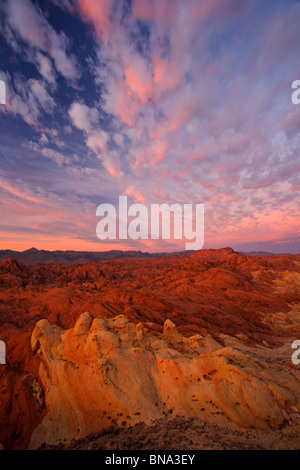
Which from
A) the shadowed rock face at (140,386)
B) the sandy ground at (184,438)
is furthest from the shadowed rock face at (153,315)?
the sandy ground at (184,438)

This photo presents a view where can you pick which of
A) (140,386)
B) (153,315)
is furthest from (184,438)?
(153,315)

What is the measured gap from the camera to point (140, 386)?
7703mm

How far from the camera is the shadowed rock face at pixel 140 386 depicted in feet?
22.3

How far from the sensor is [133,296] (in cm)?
2498

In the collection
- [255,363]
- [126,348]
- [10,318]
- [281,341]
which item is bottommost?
[281,341]

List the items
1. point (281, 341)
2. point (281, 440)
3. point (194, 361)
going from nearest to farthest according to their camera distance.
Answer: point (281, 440), point (194, 361), point (281, 341)

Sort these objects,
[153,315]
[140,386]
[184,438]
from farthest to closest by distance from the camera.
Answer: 1. [153,315]
2. [140,386]
3. [184,438]

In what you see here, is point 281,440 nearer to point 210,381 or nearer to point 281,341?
point 210,381

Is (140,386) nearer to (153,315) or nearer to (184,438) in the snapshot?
(184,438)

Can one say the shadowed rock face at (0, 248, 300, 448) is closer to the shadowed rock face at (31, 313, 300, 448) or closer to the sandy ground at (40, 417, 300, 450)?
the shadowed rock face at (31, 313, 300, 448)

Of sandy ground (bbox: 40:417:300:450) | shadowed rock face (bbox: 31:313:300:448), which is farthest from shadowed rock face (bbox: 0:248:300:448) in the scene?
sandy ground (bbox: 40:417:300:450)

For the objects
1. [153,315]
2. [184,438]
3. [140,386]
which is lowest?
[153,315]
